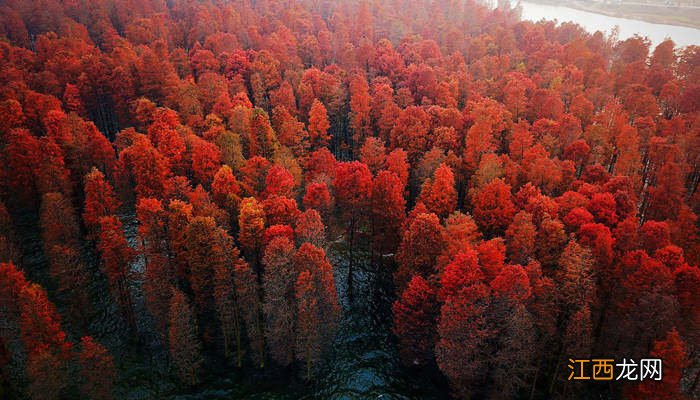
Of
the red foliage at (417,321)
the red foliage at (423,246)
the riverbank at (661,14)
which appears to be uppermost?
the riverbank at (661,14)

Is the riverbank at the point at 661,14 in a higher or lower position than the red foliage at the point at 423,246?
higher

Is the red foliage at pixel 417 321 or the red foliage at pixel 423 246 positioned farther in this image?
the red foliage at pixel 423 246

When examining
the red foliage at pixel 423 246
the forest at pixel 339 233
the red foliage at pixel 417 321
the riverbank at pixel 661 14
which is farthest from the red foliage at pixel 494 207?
the riverbank at pixel 661 14

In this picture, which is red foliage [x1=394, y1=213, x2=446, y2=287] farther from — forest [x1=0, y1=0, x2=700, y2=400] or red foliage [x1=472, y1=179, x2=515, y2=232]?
red foliage [x1=472, y1=179, x2=515, y2=232]

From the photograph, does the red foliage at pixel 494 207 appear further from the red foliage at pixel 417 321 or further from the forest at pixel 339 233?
the red foliage at pixel 417 321

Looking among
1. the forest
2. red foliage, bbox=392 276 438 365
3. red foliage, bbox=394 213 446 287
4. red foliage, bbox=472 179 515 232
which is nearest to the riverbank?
the forest

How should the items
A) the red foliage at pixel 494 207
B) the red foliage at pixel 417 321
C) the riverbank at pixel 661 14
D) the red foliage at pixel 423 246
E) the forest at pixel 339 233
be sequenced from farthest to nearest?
1. the riverbank at pixel 661 14
2. the red foliage at pixel 494 207
3. the red foliage at pixel 423 246
4. the red foliage at pixel 417 321
5. the forest at pixel 339 233

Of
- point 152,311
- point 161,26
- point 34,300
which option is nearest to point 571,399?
point 152,311

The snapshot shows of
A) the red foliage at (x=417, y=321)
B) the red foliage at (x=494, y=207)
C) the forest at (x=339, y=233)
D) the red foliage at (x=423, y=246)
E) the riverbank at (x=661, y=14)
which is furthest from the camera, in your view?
the riverbank at (x=661, y=14)
